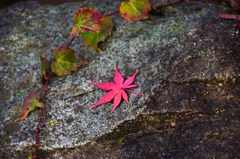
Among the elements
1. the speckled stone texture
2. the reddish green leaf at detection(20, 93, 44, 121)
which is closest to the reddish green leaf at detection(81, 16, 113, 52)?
the speckled stone texture

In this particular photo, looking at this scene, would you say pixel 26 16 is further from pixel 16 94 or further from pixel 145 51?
pixel 145 51

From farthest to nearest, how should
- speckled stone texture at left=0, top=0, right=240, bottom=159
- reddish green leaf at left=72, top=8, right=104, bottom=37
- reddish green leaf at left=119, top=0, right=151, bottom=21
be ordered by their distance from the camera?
reddish green leaf at left=119, top=0, right=151, bottom=21 → reddish green leaf at left=72, top=8, right=104, bottom=37 → speckled stone texture at left=0, top=0, right=240, bottom=159

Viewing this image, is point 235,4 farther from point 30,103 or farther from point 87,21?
point 30,103

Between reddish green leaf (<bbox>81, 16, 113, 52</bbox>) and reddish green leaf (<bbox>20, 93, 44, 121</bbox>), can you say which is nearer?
reddish green leaf (<bbox>20, 93, 44, 121</bbox>)

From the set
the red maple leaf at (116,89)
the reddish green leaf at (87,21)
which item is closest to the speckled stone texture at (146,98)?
the red maple leaf at (116,89)

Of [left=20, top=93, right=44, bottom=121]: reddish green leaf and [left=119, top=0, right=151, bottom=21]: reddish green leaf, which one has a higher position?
[left=119, top=0, right=151, bottom=21]: reddish green leaf

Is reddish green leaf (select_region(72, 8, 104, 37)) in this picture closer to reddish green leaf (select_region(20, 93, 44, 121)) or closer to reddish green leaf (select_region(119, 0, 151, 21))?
reddish green leaf (select_region(119, 0, 151, 21))
